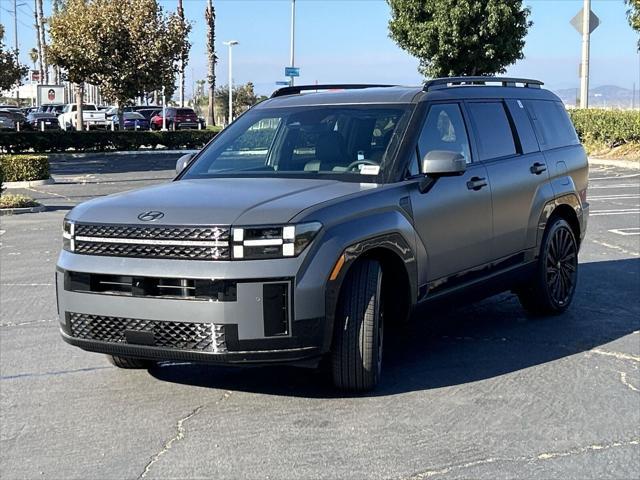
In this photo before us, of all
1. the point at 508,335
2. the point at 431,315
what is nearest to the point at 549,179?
the point at 508,335

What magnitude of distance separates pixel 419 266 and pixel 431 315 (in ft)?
1.65

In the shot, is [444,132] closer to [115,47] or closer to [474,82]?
[474,82]

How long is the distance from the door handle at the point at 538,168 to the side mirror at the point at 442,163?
1650 millimetres

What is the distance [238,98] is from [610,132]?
4656 centimetres

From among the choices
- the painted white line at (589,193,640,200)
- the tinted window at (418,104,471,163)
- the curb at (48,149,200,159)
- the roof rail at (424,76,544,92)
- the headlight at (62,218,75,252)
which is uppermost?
the roof rail at (424,76,544,92)

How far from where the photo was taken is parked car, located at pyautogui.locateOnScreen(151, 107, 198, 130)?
158 ft

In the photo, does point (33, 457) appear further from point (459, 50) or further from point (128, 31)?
point (128, 31)

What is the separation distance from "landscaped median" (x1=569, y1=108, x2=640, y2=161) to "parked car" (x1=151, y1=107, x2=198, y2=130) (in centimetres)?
2456

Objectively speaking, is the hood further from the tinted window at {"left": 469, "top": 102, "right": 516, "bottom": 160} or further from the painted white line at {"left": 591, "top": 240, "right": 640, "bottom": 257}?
the painted white line at {"left": 591, "top": 240, "right": 640, "bottom": 257}

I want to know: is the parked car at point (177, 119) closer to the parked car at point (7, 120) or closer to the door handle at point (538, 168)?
the parked car at point (7, 120)

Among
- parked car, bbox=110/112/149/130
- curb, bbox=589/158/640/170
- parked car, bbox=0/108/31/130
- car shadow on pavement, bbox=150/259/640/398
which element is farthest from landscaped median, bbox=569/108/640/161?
parked car, bbox=0/108/31/130

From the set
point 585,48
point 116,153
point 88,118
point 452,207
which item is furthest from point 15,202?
point 88,118

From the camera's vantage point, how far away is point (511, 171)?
6.78 meters

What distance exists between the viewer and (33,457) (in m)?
4.41
